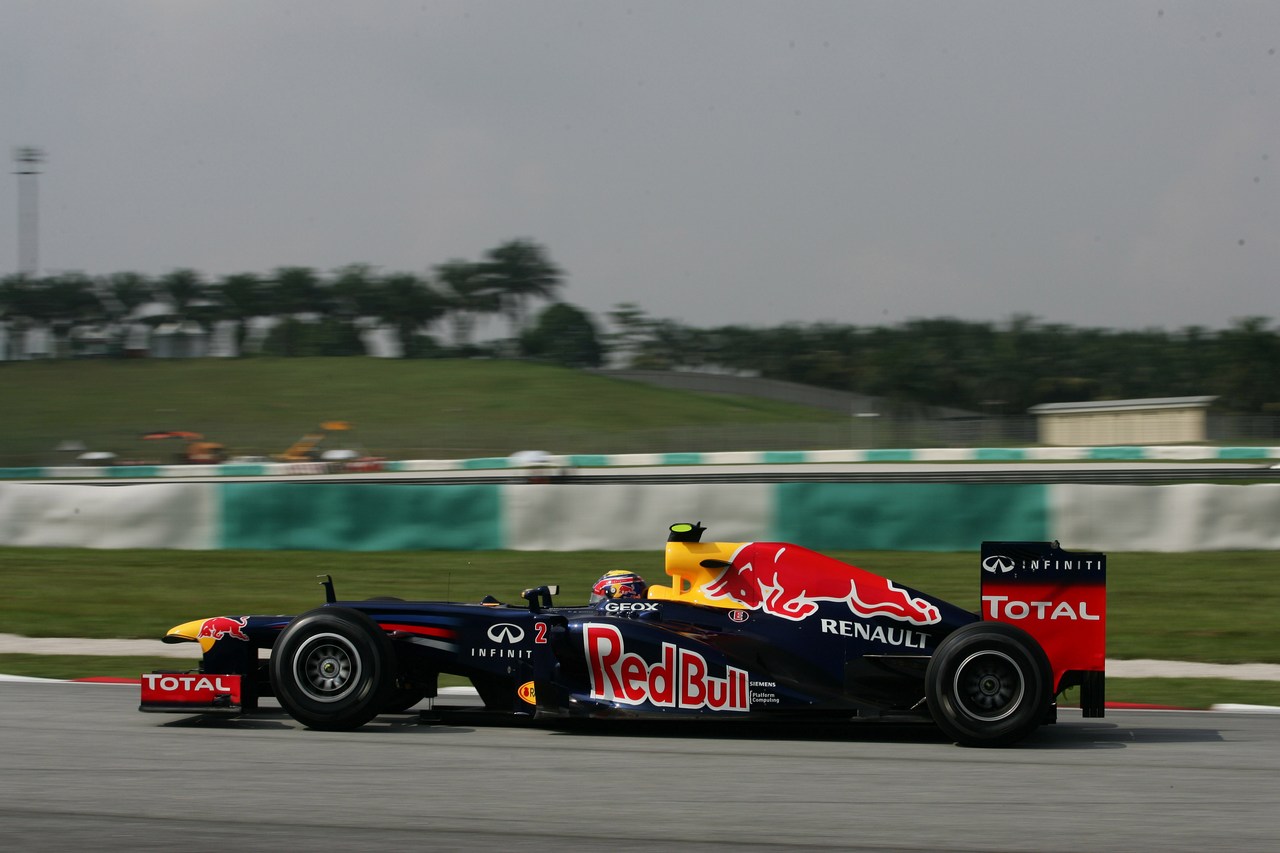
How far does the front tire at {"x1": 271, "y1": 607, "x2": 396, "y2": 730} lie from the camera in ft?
22.3

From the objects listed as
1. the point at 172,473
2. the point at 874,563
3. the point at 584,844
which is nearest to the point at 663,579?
the point at 874,563

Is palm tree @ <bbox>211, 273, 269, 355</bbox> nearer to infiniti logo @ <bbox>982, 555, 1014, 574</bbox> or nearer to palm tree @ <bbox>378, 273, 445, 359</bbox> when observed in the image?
palm tree @ <bbox>378, 273, 445, 359</bbox>

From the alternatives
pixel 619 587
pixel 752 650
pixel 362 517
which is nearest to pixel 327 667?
pixel 619 587

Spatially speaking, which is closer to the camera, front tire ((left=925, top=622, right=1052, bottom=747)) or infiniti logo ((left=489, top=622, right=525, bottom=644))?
front tire ((left=925, top=622, right=1052, bottom=747))

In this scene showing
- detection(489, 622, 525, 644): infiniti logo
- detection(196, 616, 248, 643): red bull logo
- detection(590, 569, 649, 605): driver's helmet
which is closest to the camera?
detection(489, 622, 525, 644): infiniti logo

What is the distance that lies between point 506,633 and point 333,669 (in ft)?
3.09

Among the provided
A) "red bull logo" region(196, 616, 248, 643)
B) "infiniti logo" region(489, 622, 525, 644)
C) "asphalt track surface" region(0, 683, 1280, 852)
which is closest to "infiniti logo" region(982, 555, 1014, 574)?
"asphalt track surface" region(0, 683, 1280, 852)

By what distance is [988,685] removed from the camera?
21.4 ft

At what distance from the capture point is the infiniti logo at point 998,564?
6.84 meters

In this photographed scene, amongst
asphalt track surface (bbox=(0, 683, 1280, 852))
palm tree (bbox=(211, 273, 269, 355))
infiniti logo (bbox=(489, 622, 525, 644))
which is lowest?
asphalt track surface (bbox=(0, 683, 1280, 852))

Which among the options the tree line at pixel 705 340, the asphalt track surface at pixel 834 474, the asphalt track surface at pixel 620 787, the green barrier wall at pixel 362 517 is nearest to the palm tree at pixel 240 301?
the tree line at pixel 705 340

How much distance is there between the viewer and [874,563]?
16.0 metres

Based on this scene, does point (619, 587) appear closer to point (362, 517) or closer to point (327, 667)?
point (327, 667)

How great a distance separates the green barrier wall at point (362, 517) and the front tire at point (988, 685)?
1096cm
